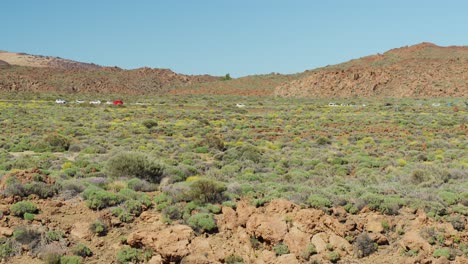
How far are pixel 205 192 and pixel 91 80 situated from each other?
374 ft

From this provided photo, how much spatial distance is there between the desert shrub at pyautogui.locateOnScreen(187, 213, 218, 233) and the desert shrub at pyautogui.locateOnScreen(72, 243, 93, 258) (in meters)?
2.49

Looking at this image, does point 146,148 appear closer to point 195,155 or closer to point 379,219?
point 195,155

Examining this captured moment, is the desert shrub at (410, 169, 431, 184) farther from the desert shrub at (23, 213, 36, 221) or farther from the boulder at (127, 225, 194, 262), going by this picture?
the desert shrub at (23, 213, 36, 221)

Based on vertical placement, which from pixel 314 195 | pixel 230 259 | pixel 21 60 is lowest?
pixel 230 259

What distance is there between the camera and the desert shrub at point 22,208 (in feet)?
39.6

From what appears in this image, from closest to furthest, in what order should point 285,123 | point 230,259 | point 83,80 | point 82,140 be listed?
point 230,259
point 82,140
point 285,123
point 83,80

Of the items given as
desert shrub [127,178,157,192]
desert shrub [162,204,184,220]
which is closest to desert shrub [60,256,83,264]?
desert shrub [162,204,184,220]

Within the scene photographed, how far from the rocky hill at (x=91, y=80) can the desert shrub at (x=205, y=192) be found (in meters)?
106

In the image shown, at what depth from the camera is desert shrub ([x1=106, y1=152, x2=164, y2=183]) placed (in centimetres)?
1642

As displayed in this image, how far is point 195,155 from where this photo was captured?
23516mm

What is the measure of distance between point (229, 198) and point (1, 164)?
9.81 m

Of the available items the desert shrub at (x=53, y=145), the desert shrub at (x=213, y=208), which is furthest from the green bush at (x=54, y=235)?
the desert shrub at (x=53, y=145)

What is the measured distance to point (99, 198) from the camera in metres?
13.1

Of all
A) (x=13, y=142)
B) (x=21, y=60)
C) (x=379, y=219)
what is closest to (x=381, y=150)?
(x=379, y=219)
